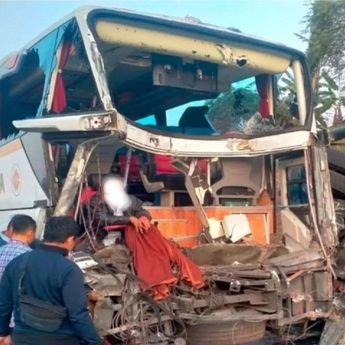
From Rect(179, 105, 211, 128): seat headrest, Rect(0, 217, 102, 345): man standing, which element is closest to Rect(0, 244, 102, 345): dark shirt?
Rect(0, 217, 102, 345): man standing

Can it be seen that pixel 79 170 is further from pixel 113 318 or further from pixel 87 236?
pixel 113 318

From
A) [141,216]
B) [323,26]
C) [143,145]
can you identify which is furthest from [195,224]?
[323,26]

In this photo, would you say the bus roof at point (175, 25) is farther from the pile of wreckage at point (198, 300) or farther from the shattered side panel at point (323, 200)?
the pile of wreckage at point (198, 300)

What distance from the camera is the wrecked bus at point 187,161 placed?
4320mm

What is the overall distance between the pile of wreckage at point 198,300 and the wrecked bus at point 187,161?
0.01 metres

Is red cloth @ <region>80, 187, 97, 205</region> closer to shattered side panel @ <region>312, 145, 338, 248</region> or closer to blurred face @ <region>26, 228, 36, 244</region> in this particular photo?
blurred face @ <region>26, 228, 36, 244</region>

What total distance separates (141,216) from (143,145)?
0.61 metres

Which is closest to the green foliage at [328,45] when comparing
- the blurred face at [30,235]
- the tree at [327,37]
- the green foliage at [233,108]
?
the tree at [327,37]

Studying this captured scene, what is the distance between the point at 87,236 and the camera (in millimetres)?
4641

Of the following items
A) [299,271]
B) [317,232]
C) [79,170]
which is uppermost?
[79,170]

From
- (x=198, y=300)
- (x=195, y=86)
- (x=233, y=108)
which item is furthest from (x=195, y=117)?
(x=198, y=300)

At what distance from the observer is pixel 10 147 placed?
5.42 meters

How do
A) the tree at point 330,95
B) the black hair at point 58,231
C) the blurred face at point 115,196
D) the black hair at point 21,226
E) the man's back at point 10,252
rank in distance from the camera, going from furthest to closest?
the tree at point 330,95, the blurred face at point 115,196, the black hair at point 21,226, the man's back at point 10,252, the black hair at point 58,231

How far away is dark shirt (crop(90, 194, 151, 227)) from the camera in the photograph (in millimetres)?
4664
